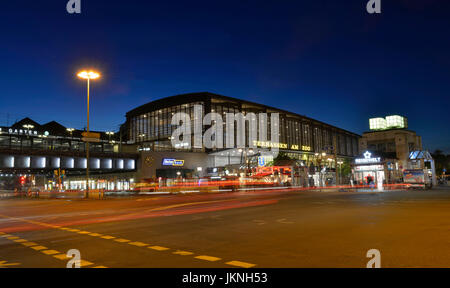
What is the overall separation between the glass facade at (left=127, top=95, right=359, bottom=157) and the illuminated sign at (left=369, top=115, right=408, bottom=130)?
29.5m

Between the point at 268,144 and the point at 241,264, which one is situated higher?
the point at 268,144

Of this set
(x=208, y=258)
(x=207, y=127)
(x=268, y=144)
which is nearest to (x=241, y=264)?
(x=208, y=258)

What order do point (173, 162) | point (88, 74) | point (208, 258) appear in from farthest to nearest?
point (173, 162) < point (88, 74) < point (208, 258)

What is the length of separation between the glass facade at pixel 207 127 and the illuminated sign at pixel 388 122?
96.8 feet

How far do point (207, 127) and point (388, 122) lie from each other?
292 ft

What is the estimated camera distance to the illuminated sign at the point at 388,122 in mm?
131000

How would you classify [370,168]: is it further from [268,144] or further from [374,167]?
[268,144]

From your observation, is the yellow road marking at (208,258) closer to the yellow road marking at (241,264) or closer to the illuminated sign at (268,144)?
the yellow road marking at (241,264)

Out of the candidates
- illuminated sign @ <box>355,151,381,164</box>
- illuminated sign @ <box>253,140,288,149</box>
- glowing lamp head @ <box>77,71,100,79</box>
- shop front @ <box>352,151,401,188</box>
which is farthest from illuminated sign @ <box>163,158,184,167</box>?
glowing lamp head @ <box>77,71,100,79</box>

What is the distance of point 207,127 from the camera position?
261ft

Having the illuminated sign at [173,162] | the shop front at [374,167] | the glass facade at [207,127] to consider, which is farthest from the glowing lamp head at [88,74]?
the glass facade at [207,127]

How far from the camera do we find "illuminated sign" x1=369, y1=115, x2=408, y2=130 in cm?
13100
